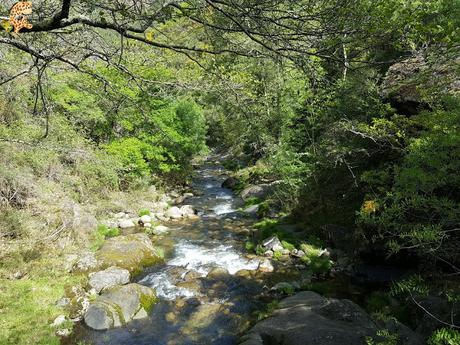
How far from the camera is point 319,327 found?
6.09m

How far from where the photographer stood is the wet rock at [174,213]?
15.2m

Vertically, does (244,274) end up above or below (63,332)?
below

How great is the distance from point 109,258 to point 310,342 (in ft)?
20.6

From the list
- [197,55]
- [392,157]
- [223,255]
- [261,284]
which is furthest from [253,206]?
[197,55]

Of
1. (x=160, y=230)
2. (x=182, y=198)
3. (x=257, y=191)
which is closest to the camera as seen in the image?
(x=160, y=230)

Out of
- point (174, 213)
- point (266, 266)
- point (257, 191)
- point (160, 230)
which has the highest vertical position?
point (257, 191)

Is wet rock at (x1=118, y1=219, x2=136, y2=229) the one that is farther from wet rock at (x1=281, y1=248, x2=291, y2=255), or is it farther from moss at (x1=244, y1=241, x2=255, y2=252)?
wet rock at (x1=281, y1=248, x2=291, y2=255)

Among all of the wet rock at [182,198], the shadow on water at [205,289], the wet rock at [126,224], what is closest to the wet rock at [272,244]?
the shadow on water at [205,289]

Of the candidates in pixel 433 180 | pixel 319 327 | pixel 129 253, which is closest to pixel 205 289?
pixel 129 253

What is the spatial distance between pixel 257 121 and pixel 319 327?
4.29 meters

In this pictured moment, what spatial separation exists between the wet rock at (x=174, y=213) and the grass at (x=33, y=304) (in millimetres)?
6405

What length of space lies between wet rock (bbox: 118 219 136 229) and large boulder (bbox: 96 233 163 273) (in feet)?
6.97

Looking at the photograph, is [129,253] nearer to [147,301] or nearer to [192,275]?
[192,275]

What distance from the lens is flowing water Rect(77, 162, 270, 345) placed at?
23.6 ft
